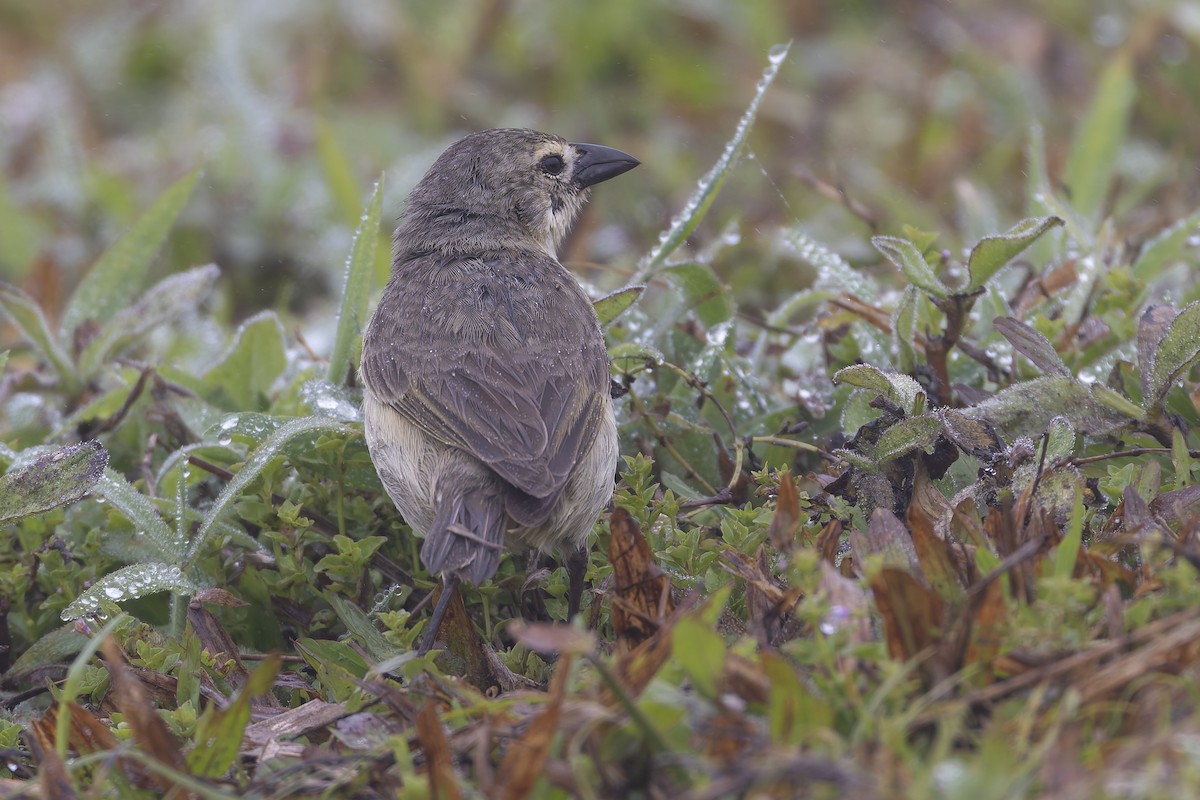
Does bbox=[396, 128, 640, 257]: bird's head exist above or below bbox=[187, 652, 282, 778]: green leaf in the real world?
above

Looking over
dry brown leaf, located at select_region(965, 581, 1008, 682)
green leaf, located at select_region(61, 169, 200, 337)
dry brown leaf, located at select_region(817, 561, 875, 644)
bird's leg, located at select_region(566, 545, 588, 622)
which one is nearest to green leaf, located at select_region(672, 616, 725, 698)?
dry brown leaf, located at select_region(817, 561, 875, 644)

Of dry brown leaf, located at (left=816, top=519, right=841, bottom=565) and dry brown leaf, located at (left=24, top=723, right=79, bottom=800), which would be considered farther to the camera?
dry brown leaf, located at (left=816, top=519, right=841, bottom=565)

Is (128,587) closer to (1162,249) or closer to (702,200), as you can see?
(702,200)

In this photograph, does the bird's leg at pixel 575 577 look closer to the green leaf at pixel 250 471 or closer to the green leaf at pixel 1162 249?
the green leaf at pixel 250 471

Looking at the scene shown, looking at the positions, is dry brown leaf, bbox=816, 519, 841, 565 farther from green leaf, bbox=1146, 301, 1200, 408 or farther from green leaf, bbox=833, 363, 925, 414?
green leaf, bbox=1146, 301, 1200, 408

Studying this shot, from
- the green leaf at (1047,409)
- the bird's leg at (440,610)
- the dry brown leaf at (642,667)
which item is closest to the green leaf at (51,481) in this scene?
the bird's leg at (440,610)

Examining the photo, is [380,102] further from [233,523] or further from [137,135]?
[233,523]
